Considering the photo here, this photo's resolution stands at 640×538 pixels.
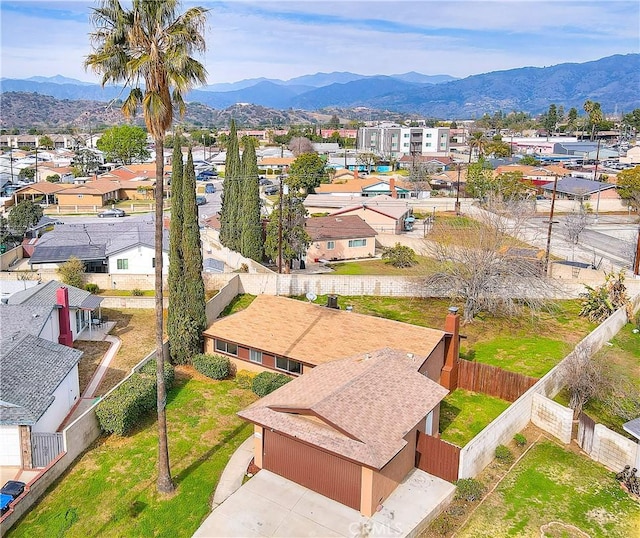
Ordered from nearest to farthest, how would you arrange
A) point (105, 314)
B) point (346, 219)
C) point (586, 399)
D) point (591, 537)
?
point (591, 537) < point (586, 399) < point (105, 314) < point (346, 219)

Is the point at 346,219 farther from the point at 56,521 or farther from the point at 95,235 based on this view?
the point at 56,521

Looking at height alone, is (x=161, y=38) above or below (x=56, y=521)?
above

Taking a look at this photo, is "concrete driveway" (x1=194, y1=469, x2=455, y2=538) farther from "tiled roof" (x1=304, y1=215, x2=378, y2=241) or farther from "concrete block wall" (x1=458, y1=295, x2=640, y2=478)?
"tiled roof" (x1=304, y1=215, x2=378, y2=241)

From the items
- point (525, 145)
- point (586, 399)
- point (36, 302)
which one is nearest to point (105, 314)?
point (36, 302)

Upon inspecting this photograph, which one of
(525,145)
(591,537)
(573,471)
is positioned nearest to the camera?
(591,537)

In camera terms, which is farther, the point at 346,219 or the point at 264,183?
the point at 264,183

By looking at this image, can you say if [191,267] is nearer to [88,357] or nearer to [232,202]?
[88,357]

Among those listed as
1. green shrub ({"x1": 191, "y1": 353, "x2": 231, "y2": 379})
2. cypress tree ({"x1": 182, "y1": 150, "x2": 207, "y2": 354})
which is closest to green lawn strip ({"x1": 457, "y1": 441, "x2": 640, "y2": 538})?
green shrub ({"x1": 191, "y1": 353, "x2": 231, "y2": 379})

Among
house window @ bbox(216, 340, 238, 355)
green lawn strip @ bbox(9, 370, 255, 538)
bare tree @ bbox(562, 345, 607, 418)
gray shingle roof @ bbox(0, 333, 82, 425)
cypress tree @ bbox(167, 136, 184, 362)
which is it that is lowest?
Result: green lawn strip @ bbox(9, 370, 255, 538)
